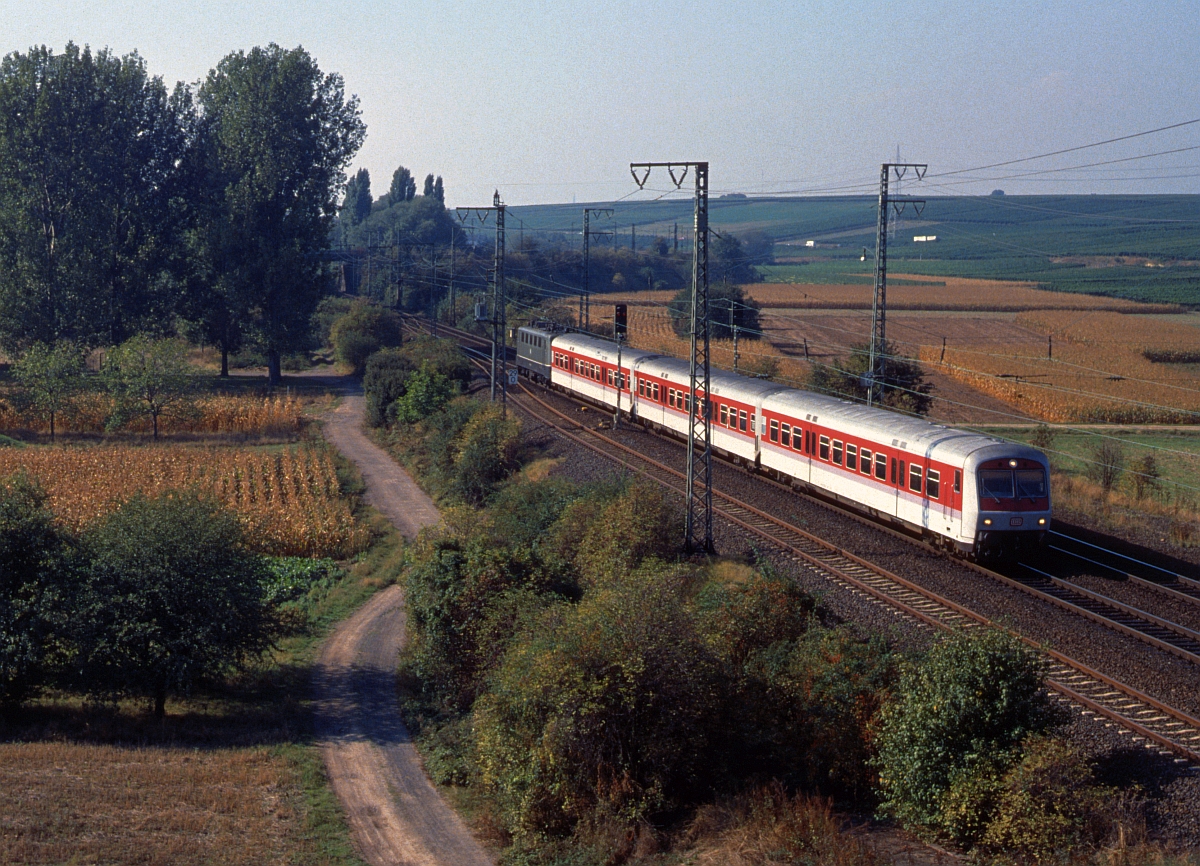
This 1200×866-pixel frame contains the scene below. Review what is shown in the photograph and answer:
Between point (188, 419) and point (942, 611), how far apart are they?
40451 millimetres

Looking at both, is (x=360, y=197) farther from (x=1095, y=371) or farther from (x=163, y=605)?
(x=163, y=605)

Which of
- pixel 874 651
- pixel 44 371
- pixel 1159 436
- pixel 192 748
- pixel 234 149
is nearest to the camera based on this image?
pixel 874 651

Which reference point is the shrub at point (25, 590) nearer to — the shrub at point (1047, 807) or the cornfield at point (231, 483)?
the cornfield at point (231, 483)

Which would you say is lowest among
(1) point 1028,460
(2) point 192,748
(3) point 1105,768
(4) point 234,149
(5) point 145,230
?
(2) point 192,748

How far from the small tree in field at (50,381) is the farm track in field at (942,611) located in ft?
A: 93.6

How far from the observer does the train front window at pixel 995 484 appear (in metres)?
22.0

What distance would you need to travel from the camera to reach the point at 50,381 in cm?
4912

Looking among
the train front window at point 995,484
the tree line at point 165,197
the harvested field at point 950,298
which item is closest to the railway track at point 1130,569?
the train front window at point 995,484

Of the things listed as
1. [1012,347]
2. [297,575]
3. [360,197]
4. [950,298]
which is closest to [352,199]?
[360,197]

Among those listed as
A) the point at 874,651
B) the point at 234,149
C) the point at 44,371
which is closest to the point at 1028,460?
the point at 874,651

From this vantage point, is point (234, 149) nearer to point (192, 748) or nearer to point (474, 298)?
point (474, 298)

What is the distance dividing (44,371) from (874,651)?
4497 centimetres

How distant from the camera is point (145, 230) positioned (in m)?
61.5

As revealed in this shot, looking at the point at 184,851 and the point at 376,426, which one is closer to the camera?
the point at 184,851
